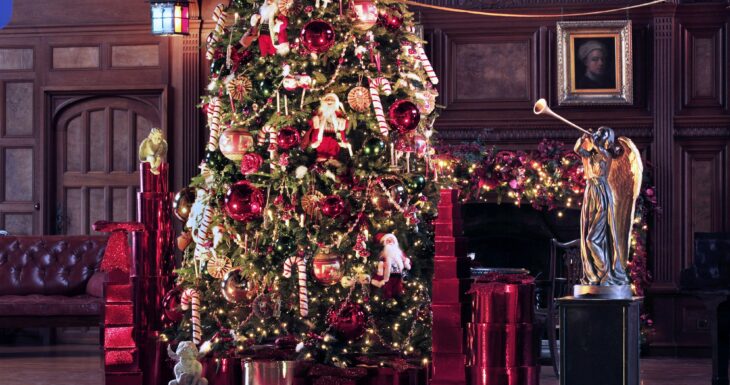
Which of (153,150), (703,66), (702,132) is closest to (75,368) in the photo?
(153,150)

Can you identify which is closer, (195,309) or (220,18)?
(195,309)

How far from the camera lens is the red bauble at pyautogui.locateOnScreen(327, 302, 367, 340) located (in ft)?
21.0

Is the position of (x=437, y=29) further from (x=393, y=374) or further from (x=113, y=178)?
(x=393, y=374)

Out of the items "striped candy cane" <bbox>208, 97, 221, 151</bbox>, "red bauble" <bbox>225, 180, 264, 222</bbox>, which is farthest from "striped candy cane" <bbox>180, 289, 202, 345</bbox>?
"striped candy cane" <bbox>208, 97, 221, 151</bbox>

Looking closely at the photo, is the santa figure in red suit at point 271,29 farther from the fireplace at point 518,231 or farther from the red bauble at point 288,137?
the fireplace at point 518,231

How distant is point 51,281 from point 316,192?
419 cm

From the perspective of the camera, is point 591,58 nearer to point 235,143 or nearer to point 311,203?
point 311,203

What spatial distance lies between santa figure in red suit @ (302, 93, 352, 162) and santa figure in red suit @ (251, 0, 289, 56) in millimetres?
373

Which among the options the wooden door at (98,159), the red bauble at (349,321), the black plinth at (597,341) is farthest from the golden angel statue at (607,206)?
the wooden door at (98,159)

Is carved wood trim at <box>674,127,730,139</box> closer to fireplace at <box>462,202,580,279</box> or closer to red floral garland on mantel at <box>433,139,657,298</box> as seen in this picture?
red floral garland on mantel at <box>433,139,657,298</box>

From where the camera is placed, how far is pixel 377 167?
6.61 metres

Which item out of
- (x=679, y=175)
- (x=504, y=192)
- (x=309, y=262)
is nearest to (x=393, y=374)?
(x=309, y=262)

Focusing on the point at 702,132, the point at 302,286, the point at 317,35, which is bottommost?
the point at 302,286

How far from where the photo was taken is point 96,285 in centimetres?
990
